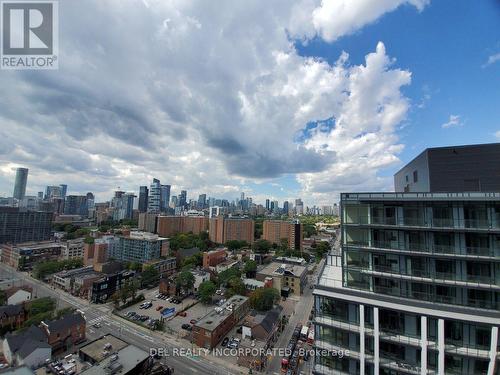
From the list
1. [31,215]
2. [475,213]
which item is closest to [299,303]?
[475,213]

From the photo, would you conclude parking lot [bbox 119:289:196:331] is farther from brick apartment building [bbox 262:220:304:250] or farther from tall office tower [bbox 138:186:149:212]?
tall office tower [bbox 138:186:149:212]

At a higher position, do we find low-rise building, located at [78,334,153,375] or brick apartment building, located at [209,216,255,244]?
brick apartment building, located at [209,216,255,244]

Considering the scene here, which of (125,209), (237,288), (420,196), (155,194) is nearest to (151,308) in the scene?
(237,288)

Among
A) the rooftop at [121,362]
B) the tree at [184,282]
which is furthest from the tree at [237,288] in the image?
the rooftop at [121,362]

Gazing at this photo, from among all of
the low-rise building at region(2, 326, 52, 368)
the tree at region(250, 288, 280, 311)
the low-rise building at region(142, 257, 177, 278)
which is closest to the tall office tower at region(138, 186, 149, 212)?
the low-rise building at region(142, 257, 177, 278)

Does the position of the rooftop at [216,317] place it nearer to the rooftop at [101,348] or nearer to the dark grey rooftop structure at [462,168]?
the rooftop at [101,348]

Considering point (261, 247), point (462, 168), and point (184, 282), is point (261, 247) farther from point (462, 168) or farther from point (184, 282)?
point (462, 168)

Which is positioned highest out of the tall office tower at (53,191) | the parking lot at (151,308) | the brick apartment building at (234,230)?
the tall office tower at (53,191)
